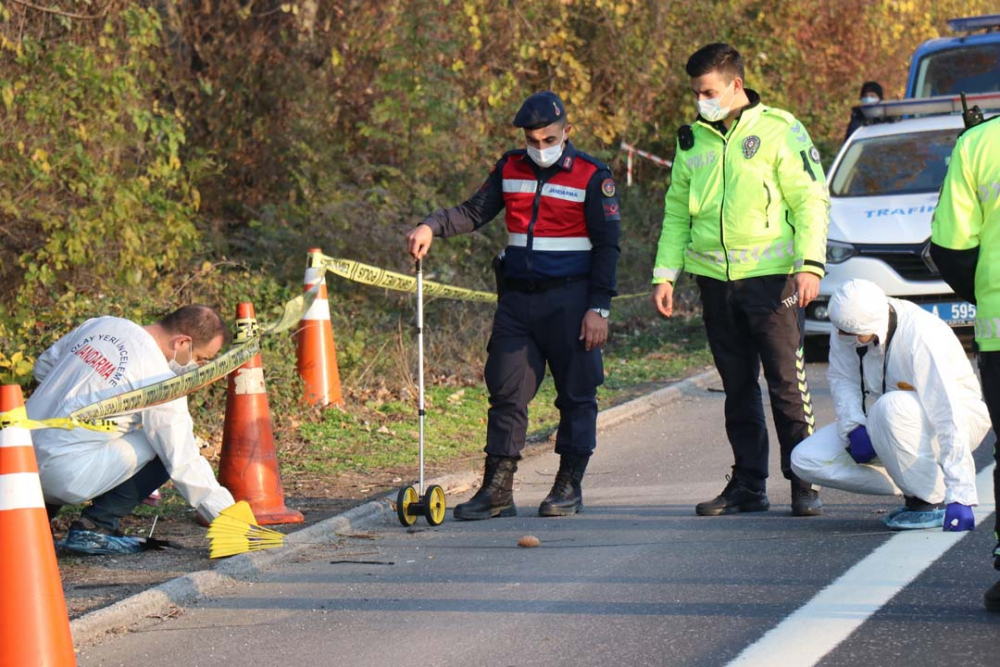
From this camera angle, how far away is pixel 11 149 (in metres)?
11.5

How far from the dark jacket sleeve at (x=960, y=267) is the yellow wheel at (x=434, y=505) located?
2.93m

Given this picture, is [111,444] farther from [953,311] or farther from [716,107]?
[953,311]

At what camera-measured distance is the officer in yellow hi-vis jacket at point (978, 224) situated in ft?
16.6

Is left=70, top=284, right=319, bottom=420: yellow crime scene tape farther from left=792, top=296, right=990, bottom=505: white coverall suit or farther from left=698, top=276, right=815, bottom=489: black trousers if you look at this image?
left=792, top=296, right=990, bottom=505: white coverall suit

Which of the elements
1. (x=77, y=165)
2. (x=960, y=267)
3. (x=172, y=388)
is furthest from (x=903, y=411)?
(x=77, y=165)

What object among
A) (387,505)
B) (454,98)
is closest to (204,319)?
(387,505)

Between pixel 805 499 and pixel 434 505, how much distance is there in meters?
1.75

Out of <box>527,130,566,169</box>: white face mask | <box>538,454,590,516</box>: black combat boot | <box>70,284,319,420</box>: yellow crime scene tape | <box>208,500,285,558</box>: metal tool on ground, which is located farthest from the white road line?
<box>70,284,319,420</box>: yellow crime scene tape

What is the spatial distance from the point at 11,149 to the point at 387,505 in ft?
17.7

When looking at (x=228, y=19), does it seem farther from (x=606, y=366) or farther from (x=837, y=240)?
(x=837, y=240)

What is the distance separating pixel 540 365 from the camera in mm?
7641

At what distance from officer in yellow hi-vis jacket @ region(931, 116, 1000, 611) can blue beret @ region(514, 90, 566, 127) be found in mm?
2472

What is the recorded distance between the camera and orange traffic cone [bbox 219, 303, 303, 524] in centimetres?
748

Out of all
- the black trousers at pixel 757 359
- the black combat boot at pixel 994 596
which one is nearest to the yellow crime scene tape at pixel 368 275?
the black trousers at pixel 757 359
